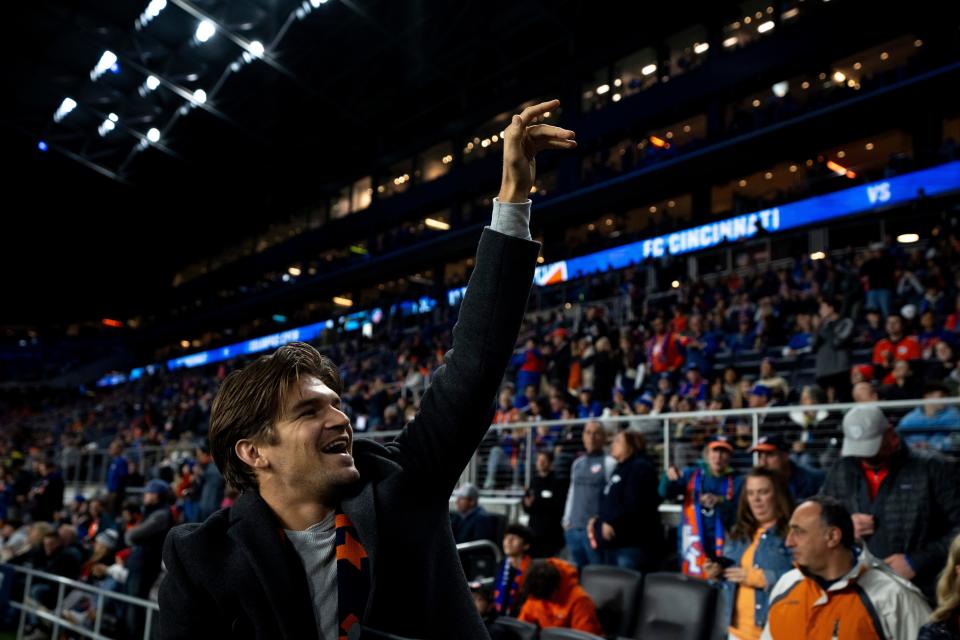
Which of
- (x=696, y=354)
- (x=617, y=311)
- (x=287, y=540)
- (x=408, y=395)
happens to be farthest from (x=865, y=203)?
(x=287, y=540)

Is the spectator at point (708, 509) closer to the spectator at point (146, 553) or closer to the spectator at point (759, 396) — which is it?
the spectator at point (759, 396)

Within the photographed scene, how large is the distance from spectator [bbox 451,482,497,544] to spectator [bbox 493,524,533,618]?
1.21 m

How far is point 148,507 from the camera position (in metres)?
7.21

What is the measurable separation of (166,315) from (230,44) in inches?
802

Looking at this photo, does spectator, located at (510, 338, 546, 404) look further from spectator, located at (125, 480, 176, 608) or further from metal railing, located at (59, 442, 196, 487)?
metal railing, located at (59, 442, 196, 487)

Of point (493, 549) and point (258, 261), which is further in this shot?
point (258, 261)

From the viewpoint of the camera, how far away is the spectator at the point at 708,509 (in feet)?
17.0

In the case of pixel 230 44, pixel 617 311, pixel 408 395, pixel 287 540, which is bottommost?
pixel 287 540

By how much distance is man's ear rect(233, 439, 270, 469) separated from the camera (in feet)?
4.69

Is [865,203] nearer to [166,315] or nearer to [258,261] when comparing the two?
[258,261]

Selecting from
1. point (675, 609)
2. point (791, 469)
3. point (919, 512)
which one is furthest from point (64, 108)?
point (919, 512)

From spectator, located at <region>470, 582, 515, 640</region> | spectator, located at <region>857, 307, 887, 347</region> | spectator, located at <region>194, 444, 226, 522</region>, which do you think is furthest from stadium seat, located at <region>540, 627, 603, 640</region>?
spectator, located at <region>194, 444, 226, 522</region>

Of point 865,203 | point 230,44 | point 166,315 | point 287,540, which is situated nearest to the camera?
point 287,540

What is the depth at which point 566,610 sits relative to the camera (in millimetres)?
4660
